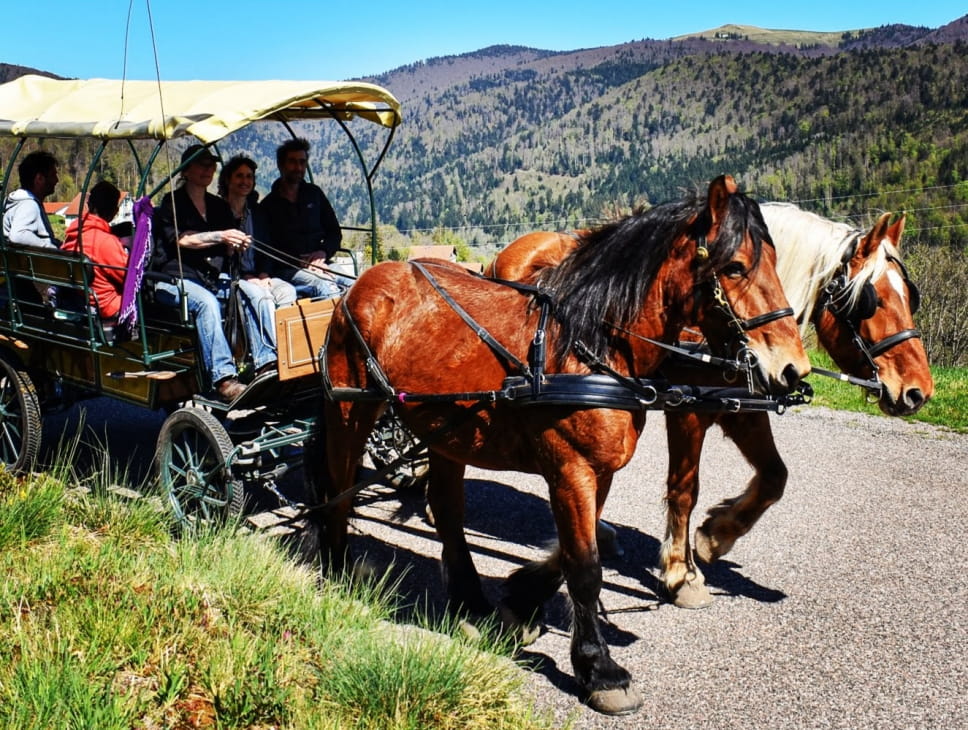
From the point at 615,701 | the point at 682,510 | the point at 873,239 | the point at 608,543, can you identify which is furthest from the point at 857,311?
the point at 615,701

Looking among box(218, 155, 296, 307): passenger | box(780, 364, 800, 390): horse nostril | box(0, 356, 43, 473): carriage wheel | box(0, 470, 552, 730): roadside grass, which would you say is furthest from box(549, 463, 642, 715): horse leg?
box(0, 356, 43, 473): carriage wheel

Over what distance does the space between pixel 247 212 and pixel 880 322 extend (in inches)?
165

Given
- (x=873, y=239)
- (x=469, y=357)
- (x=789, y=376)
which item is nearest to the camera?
(x=789, y=376)

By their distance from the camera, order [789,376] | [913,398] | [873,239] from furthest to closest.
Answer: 1. [873,239]
2. [913,398]
3. [789,376]

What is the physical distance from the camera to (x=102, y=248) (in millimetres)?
6227

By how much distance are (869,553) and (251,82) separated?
4818mm

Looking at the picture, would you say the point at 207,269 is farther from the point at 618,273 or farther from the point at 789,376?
the point at 789,376

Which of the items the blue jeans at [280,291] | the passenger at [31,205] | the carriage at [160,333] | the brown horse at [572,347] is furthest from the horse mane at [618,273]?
the passenger at [31,205]

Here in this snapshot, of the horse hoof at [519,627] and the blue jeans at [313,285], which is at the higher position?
the blue jeans at [313,285]

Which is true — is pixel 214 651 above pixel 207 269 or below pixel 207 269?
below

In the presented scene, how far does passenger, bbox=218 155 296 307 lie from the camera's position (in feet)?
20.7

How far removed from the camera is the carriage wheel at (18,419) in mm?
6734

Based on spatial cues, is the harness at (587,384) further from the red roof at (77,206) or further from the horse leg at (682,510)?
the red roof at (77,206)

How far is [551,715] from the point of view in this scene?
3727mm
